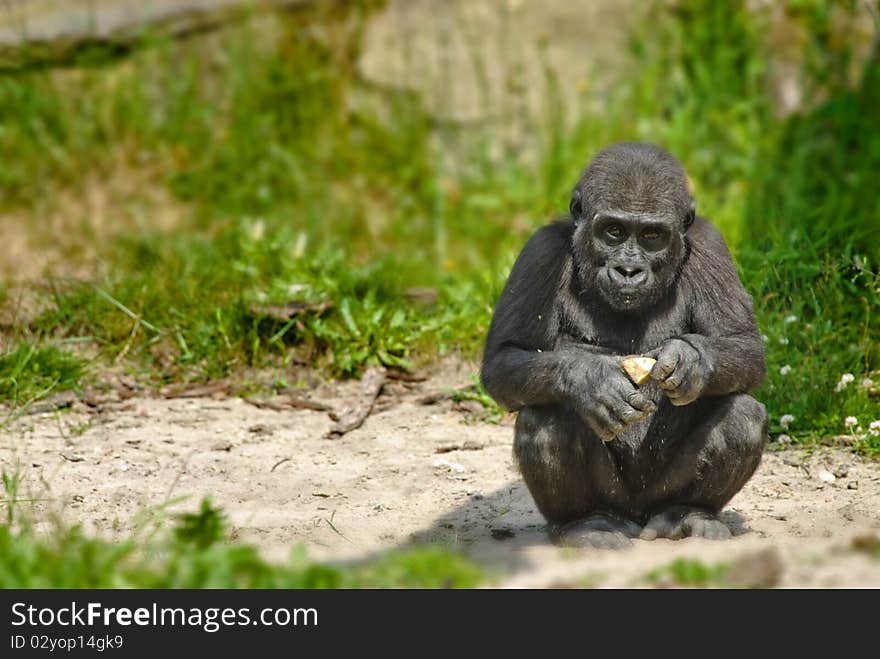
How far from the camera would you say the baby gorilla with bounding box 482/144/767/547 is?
522 cm

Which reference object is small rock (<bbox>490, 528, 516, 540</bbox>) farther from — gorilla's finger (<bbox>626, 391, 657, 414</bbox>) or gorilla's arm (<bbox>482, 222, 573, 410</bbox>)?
gorilla's finger (<bbox>626, 391, 657, 414</bbox>)

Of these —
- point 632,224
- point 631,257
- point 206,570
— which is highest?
point 632,224

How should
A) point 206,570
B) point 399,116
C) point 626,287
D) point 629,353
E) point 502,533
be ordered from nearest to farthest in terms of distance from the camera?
point 206,570, point 626,287, point 629,353, point 502,533, point 399,116

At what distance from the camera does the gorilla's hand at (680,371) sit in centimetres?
507

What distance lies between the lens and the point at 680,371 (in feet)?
16.7

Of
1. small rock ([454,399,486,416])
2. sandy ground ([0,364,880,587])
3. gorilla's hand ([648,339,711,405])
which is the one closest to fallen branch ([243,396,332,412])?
sandy ground ([0,364,880,587])

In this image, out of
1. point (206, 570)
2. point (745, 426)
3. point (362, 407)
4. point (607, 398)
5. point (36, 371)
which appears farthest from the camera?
point (362, 407)

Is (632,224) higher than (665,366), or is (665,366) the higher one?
(632,224)

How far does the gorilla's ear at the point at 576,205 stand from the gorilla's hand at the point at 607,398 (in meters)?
0.76

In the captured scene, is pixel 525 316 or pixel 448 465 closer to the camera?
pixel 525 316

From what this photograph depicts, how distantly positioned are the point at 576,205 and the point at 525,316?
0.55 m

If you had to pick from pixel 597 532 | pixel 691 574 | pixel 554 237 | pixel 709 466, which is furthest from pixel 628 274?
pixel 691 574

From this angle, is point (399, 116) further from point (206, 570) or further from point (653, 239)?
point (206, 570)
